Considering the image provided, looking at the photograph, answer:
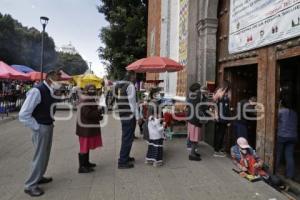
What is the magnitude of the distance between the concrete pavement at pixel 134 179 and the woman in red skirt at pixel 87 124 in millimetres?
339

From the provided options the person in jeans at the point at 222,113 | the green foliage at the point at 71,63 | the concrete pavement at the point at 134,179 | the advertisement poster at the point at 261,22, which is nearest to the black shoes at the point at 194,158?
the concrete pavement at the point at 134,179

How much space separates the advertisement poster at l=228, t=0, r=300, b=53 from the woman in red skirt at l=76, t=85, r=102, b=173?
334 centimetres

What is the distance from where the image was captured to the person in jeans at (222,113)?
24.2ft

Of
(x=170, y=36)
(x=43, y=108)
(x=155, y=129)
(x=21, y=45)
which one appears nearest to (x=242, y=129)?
(x=155, y=129)

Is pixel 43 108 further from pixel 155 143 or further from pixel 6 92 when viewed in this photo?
pixel 6 92

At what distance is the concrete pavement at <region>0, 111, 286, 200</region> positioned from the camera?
4.91 m

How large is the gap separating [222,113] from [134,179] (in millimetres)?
2756

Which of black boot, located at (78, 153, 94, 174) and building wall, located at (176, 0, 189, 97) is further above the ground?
building wall, located at (176, 0, 189, 97)

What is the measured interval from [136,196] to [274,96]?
309 cm

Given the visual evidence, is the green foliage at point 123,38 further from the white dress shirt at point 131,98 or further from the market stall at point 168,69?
the white dress shirt at point 131,98

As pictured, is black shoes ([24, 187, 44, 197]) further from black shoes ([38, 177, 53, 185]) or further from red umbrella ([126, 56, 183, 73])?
red umbrella ([126, 56, 183, 73])

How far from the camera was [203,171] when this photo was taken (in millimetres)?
6188

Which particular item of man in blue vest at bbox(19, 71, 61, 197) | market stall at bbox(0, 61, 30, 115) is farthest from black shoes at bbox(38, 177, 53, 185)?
market stall at bbox(0, 61, 30, 115)

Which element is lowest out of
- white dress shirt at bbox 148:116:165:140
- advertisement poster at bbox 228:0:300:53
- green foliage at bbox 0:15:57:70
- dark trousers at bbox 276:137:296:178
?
dark trousers at bbox 276:137:296:178
